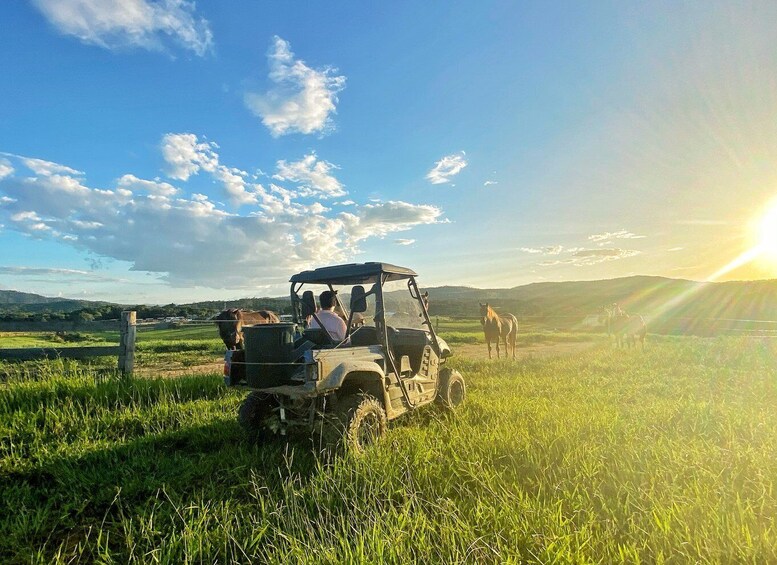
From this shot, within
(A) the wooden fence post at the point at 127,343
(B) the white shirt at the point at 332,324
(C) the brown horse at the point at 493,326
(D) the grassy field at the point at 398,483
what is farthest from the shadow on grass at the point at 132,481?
(C) the brown horse at the point at 493,326

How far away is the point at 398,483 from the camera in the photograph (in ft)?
11.7

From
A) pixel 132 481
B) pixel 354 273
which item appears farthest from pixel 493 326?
pixel 132 481

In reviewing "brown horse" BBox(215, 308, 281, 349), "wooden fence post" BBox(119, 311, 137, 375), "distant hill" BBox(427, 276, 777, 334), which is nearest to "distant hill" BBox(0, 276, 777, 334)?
"distant hill" BBox(427, 276, 777, 334)

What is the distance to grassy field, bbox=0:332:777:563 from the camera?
253 cm

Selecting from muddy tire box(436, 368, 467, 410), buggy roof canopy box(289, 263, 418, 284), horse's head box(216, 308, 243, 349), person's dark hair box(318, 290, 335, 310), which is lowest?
muddy tire box(436, 368, 467, 410)

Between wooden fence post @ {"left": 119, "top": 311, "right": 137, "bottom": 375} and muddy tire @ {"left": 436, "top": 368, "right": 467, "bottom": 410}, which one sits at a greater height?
wooden fence post @ {"left": 119, "top": 311, "right": 137, "bottom": 375}

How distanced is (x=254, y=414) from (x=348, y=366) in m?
1.75

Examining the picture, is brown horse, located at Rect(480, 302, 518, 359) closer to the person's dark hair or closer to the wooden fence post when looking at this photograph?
the person's dark hair

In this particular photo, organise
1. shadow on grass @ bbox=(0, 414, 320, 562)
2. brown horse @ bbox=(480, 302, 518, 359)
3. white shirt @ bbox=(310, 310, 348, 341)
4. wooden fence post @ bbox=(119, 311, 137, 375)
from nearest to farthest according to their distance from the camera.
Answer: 1. shadow on grass @ bbox=(0, 414, 320, 562)
2. white shirt @ bbox=(310, 310, 348, 341)
3. wooden fence post @ bbox=(119, 311, 137, 375)
4. brown horse @ bbox=(480, 302, 518, 359)

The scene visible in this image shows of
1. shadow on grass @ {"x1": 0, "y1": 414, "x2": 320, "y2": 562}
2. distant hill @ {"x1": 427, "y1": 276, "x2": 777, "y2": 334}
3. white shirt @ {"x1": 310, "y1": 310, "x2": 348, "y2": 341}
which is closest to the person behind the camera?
shadow on grass @ {"x1": 0, "y1": 414, "x2": 320, "y2": 562}

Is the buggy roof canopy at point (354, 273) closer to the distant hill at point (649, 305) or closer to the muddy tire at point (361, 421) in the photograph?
the muddy tire at point (361, 421)

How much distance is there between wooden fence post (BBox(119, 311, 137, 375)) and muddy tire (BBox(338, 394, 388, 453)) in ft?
17.1

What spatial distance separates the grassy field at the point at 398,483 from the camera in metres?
2.53

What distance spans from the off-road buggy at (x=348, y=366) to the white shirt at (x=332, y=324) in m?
0.09
